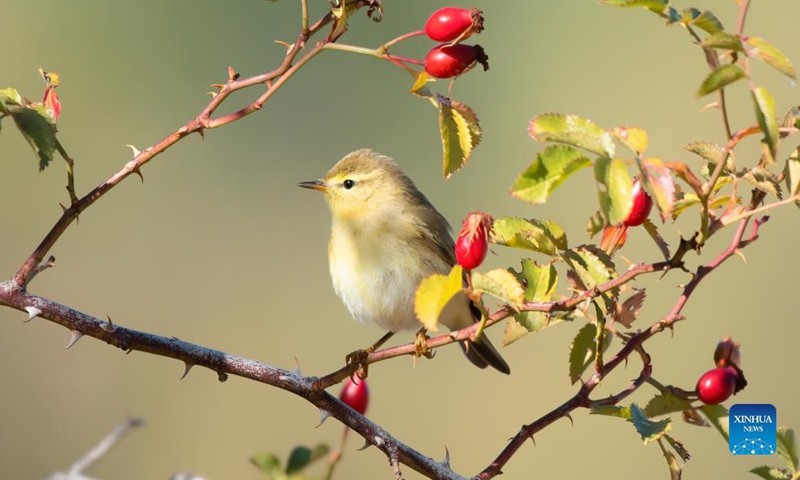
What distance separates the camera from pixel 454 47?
75.5 inches

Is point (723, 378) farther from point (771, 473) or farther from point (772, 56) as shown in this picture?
point (772, 56)

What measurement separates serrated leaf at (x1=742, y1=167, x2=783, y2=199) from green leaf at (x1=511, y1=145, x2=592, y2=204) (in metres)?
0.44

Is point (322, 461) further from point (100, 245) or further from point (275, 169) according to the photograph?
point (275, 169)

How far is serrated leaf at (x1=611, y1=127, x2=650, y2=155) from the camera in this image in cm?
172

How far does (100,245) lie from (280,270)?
8.05ft

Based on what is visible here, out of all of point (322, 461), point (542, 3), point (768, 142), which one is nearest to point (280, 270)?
point (542, 3)

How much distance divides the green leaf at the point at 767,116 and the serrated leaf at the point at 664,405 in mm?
844

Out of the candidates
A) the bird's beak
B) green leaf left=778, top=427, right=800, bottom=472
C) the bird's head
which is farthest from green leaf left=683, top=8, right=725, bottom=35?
the bird's beak

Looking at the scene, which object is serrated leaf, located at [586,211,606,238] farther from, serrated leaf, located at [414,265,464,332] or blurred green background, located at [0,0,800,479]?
blurred green background, located at [0,0,800,479]

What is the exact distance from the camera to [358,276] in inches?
157

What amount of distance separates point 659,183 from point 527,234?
12.4 inches

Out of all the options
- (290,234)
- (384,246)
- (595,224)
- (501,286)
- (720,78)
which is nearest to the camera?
(720,78)

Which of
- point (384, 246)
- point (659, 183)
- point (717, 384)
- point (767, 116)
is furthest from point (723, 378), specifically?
point (384, 246)

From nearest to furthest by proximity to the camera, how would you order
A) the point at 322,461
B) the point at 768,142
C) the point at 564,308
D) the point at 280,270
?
the point at 768,142 → the point at 564,308 → the point at 322,461 → the point at 280,270
